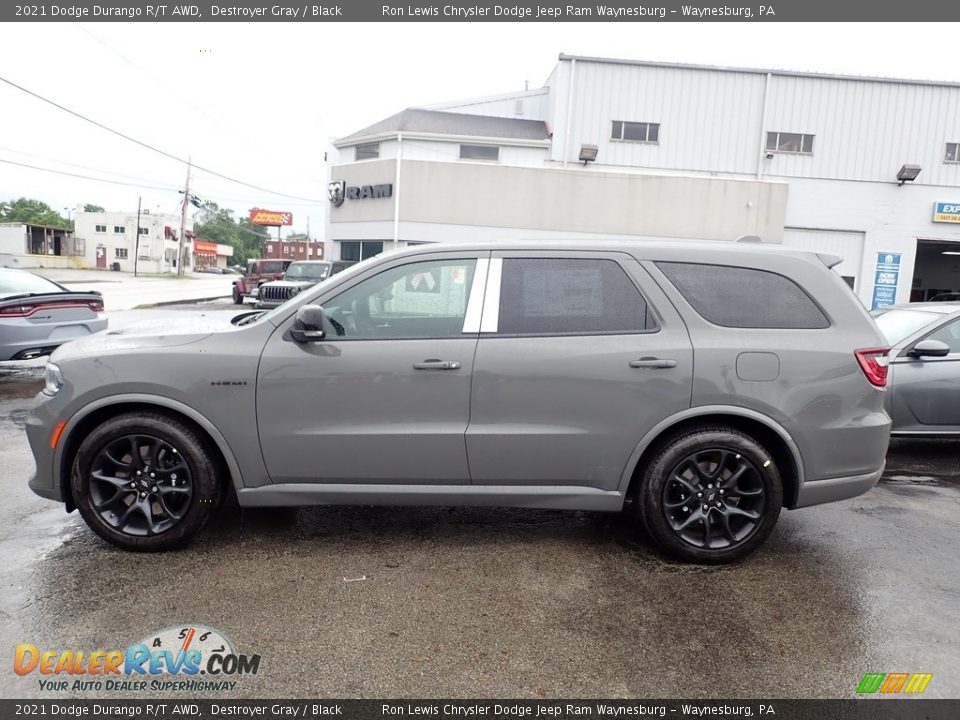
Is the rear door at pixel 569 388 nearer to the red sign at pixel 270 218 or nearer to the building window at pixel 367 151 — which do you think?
the building window at pixel 367 151

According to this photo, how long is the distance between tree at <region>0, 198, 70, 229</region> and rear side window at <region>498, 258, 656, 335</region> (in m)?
99.4

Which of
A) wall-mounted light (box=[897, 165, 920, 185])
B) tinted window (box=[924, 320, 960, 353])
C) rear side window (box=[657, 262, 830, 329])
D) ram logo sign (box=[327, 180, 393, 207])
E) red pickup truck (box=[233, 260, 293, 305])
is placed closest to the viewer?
rear side window (box=[657, 262, 830, 329])

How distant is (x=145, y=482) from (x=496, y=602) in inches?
82.1

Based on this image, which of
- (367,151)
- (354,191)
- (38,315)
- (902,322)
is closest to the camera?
(902,322)

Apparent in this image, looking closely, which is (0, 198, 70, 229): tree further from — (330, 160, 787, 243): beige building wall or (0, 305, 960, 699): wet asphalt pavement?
(0, 305, 960, 699): wet asphalt pavement

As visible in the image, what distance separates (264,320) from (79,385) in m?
1.06

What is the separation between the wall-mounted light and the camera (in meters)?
20.3

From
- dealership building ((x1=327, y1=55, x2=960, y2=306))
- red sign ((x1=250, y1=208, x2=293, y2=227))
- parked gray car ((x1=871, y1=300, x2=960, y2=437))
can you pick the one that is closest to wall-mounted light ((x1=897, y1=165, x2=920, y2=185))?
dealership building ((x1=327, y1=55, x2=960, y2=306))

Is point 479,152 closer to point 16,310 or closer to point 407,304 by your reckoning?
point 16,310

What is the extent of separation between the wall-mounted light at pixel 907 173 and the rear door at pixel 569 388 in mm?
21200

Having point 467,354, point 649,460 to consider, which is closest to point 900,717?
point 649,460

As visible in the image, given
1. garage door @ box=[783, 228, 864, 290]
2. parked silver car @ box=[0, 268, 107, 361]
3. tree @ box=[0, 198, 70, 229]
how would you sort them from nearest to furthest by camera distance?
1. parked silver car @ box=[0, 268, 107, 361]
2. garage door @ box=[783, 228, 864, 290]
3. tree @ box=[0, 198, 70, 229]

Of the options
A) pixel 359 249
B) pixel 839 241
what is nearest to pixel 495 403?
pixel 359 249

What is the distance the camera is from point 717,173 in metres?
21.8
